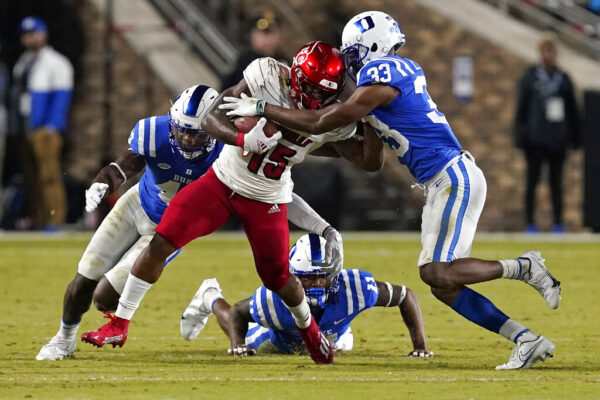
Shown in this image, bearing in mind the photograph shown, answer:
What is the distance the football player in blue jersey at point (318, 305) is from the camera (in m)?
7.24

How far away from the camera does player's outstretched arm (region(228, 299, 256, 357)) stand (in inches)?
290

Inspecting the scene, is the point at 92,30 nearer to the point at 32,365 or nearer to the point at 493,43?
the point at 493,43

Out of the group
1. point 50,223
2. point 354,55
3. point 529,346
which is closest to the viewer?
point 529,346

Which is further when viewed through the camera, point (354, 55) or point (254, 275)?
point (254, 275)

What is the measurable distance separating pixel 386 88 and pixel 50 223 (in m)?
9.82

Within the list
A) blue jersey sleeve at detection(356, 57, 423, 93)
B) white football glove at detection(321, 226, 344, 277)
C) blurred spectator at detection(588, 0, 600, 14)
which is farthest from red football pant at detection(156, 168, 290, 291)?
blurred spectator at detection(588, 0, 600, 14)

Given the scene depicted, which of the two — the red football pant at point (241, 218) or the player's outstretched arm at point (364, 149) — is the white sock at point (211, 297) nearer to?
the red football pant at point (241, 218)

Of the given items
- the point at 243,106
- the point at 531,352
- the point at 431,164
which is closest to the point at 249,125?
the point at 243,106

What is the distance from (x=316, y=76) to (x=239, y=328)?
146cm

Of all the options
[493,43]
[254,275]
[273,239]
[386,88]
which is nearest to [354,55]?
[386,88]

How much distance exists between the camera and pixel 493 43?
17.8 meters

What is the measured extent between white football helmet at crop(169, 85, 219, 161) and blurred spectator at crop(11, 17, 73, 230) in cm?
829

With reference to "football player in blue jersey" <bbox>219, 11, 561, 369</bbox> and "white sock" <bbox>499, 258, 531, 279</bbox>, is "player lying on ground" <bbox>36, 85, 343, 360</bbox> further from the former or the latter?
"white sock" <bbox>499, 258, 531, 279</bbox>

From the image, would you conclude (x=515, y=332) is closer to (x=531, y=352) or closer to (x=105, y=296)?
(x=531, y=352)
